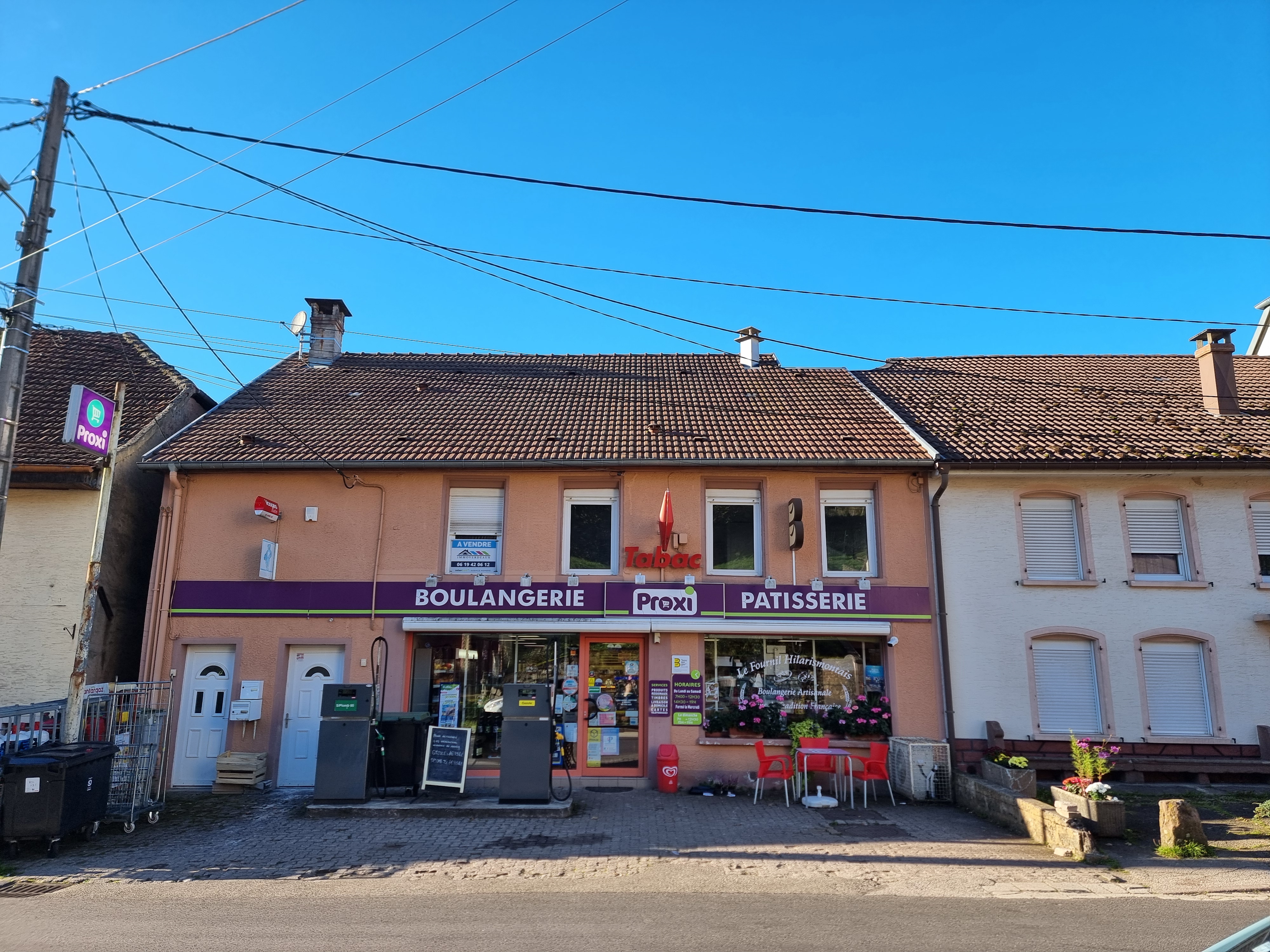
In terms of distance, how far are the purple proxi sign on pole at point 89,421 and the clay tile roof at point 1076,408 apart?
11935 millimetres

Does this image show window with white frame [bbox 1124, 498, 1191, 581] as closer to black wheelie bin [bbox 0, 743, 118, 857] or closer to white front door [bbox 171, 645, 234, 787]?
white front door [bbox 171, 645, 234, 787]

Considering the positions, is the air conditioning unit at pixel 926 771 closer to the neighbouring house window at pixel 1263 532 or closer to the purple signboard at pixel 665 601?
the purple signboard at pixel 665 601

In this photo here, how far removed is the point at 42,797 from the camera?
344 inches

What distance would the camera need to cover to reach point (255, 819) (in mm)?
10695

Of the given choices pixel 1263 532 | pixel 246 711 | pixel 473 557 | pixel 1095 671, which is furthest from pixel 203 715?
pixel 1263 532

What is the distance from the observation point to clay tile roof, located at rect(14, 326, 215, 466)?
525 inches

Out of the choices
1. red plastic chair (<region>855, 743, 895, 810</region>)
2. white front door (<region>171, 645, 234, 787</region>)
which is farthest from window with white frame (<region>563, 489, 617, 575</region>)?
→ white front door (<region>171, 645, 234, 787</region>)

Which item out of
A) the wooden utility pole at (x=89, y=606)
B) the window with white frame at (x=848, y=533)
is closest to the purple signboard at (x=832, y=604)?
the window with white frame at (x=848, y=533)

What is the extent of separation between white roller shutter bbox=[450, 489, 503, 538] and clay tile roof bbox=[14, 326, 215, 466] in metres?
5.62

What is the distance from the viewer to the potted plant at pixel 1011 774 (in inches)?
411

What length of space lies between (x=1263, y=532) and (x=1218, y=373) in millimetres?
3776

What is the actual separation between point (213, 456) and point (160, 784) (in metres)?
5.17

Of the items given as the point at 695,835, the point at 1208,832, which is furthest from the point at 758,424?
the point at 1208,832

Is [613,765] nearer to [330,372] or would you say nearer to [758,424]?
[758,424]
